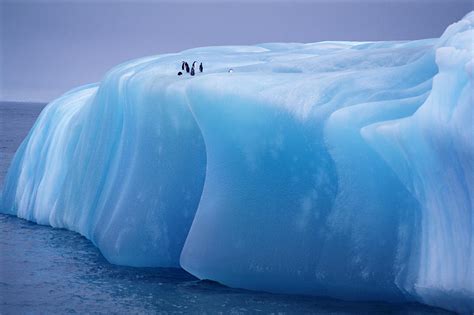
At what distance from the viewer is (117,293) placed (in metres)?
9.09

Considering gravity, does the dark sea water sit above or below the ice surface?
below

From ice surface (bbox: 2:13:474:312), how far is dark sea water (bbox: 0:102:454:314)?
208mm

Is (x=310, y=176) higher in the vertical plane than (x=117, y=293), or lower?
higher

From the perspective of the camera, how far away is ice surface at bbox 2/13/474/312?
786 centimetres

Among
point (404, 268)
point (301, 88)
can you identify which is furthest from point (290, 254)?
point (301, 88)

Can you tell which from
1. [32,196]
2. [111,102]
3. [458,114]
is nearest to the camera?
[458,114]

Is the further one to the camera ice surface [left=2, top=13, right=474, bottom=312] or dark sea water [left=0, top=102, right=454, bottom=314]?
dark sea water [left=0, top=102, right=454, bottom=314]

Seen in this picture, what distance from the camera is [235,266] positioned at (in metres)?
9.04

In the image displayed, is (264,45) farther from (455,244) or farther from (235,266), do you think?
(455,244)

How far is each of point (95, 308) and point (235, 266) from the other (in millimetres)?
1545

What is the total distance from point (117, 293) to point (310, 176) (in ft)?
7.94

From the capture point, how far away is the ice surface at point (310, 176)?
7.86 m

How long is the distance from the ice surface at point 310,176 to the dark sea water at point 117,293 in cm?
21

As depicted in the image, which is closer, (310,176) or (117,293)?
(310,176)
